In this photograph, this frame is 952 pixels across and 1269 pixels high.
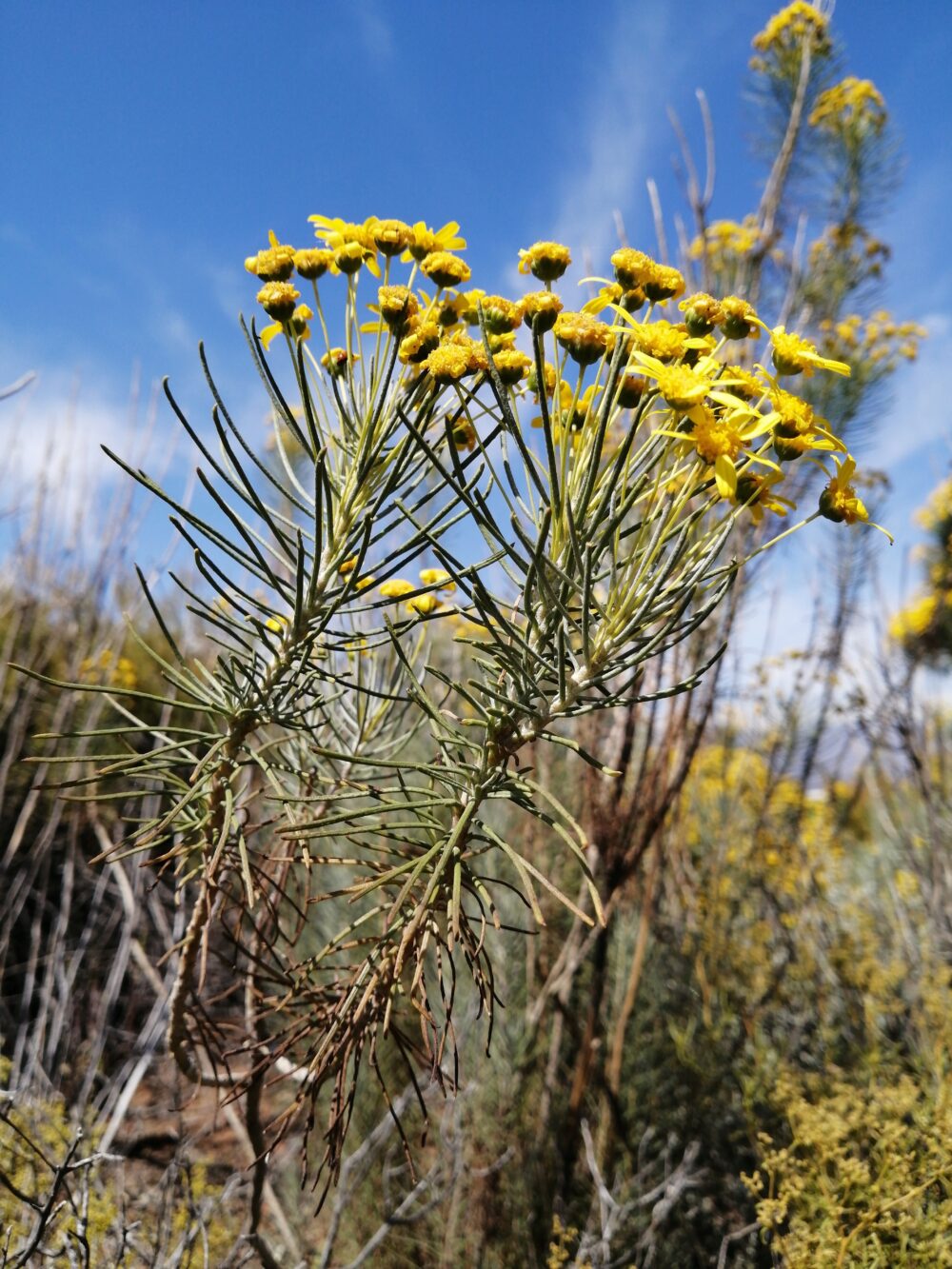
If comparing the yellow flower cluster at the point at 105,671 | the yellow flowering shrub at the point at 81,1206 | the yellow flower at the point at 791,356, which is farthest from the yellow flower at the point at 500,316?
the yellow flower cluster at the point at 105,671

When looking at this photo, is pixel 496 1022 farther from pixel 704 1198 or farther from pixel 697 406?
pixel 697 406

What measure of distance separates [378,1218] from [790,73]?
5.46 meters

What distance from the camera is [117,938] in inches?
151

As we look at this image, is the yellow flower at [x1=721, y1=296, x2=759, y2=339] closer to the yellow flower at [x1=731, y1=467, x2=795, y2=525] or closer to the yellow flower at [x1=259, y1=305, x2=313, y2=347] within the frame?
the yellow flower at [x1=731, y1=467, x2=795, y2=525]

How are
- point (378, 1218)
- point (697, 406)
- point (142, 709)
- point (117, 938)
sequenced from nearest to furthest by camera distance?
point (697, 406), point (378, 1218), point (117, 938), point (142, 709)

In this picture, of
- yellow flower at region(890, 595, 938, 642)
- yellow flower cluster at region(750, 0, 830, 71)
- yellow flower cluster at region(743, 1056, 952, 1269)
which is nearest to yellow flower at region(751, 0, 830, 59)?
yellow flower cluster at region(750, 0, 830, 71)

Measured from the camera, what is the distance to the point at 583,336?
63 centimetres

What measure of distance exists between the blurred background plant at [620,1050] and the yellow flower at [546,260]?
0.53ft

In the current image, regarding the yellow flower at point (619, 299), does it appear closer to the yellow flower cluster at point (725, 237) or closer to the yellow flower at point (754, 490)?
the yellow flower at point (754, 490)

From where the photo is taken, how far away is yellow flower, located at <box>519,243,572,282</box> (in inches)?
27.3

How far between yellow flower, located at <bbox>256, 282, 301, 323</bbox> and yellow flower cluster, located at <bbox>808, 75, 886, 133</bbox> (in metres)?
5.00

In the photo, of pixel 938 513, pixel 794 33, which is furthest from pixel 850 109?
pixel 938 513

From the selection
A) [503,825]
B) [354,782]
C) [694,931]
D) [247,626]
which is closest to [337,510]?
[247,626]

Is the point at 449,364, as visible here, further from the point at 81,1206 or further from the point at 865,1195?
the point at 865,1195
